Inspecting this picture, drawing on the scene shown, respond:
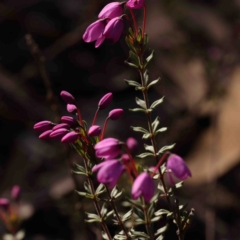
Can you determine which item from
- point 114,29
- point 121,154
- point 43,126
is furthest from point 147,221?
point 114,29

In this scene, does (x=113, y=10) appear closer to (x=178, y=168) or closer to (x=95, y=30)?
(x=95, y=30)

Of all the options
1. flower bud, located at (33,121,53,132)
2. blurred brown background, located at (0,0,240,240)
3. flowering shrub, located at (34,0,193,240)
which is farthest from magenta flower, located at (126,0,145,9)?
blurred brown background, located at (0,0,240,240)

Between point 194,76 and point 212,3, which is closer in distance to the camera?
point 194,76

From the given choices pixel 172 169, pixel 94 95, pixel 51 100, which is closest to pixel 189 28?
pixel 94 95

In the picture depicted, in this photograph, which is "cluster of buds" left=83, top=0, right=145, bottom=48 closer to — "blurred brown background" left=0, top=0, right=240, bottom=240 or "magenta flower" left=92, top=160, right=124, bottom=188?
"magenta flower" left=92, top=160, right=124, bottom=188

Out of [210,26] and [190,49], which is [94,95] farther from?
[210,26]
